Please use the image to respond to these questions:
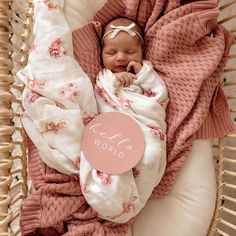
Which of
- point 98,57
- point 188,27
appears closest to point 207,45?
point 188,27

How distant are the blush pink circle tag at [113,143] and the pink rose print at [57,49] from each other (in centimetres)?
17

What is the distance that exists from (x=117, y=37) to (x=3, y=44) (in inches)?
11.1

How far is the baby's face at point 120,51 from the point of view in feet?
3.44

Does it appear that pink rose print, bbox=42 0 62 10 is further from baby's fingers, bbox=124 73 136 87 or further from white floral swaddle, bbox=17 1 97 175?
A: baby's fingers, bbox=124 73 136 87

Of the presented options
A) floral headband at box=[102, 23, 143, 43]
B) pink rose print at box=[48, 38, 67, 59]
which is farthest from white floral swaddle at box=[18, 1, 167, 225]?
floral headband at box=[102, 23, 143, 43]

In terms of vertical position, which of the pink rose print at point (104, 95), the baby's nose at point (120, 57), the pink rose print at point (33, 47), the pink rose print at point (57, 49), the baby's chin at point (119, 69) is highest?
the pink rose print at point (57, 49)

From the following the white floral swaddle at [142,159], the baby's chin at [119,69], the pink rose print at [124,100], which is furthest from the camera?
the baby's chin at [119,69]

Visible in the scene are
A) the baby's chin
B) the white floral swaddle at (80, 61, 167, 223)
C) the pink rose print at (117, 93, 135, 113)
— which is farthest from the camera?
the baby's chin

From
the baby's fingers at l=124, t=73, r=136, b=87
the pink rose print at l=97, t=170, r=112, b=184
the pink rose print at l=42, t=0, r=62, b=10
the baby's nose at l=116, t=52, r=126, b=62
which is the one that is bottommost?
the pink rose print at l=97, t=170, r=112, b=184

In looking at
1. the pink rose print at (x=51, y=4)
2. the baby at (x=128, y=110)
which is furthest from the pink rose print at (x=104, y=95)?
the pink rose print at (x=51, y=4)

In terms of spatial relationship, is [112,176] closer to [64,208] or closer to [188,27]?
[64,208]

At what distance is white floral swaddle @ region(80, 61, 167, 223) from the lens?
2.75ft

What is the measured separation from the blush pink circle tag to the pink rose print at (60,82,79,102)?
0.07 meters

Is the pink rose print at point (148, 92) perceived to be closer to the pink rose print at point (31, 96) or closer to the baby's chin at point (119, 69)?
the baby's chin at point (119, 69)
